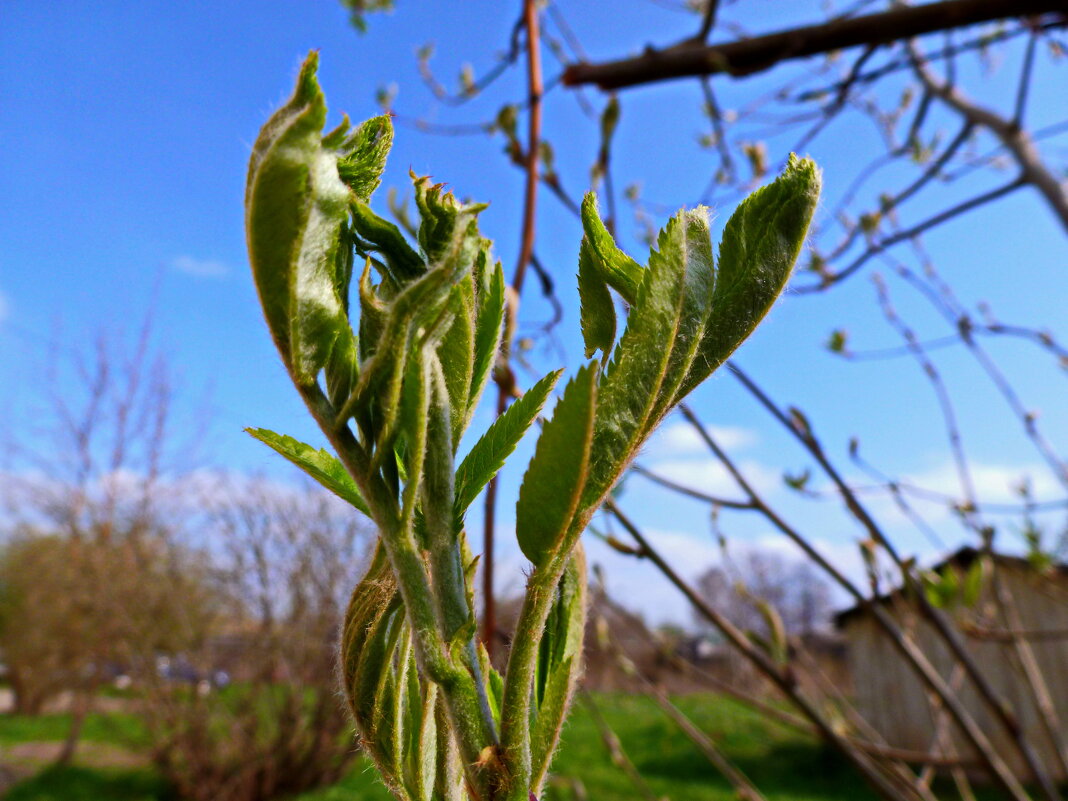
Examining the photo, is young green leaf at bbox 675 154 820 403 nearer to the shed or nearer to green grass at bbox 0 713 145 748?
the shed

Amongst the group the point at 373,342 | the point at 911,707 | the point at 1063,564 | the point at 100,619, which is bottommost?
the point at 911,707

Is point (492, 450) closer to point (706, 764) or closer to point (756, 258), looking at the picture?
point (756, 258)

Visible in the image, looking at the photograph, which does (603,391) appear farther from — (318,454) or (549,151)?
(549,151)

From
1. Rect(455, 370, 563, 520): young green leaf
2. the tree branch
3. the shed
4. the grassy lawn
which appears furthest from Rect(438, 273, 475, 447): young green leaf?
the grassy lawn

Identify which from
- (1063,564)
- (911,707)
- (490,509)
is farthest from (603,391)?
(911,707)

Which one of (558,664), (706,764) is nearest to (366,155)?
(558,664)

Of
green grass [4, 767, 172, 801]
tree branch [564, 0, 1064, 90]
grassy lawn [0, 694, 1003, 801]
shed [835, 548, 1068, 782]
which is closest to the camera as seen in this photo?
tree branch [564, 0, 1064, 90]
